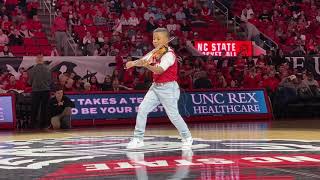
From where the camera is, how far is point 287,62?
22391 mm

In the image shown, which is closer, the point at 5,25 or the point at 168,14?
the point at 5,25

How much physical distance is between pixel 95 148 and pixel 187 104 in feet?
29.3

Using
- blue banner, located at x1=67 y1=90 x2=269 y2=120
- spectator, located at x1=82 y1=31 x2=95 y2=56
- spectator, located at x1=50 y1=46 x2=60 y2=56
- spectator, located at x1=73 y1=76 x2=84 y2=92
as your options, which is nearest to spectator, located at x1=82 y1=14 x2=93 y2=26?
spectator, located at x1=82 y1=31 x2=95 y2=56

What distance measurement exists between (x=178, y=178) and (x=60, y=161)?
7.75 feet

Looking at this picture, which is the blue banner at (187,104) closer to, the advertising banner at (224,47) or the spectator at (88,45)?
the spectator at (88,45)

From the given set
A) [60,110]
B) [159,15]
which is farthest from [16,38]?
[159,15]

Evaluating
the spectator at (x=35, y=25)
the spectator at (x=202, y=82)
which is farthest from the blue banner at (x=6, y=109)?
the spectator at (x=35, y=25)

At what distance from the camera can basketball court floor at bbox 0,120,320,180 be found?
6945mm

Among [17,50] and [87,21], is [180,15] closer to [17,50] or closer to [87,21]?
[87,21]

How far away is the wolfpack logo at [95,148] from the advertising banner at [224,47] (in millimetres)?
13296

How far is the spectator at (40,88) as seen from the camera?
1671 cm

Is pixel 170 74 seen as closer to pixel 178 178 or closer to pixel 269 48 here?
pixel 178 178

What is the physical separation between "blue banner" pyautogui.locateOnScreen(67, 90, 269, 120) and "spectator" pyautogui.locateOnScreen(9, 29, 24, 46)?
16.2ft

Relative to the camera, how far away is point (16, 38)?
21.8 meters
